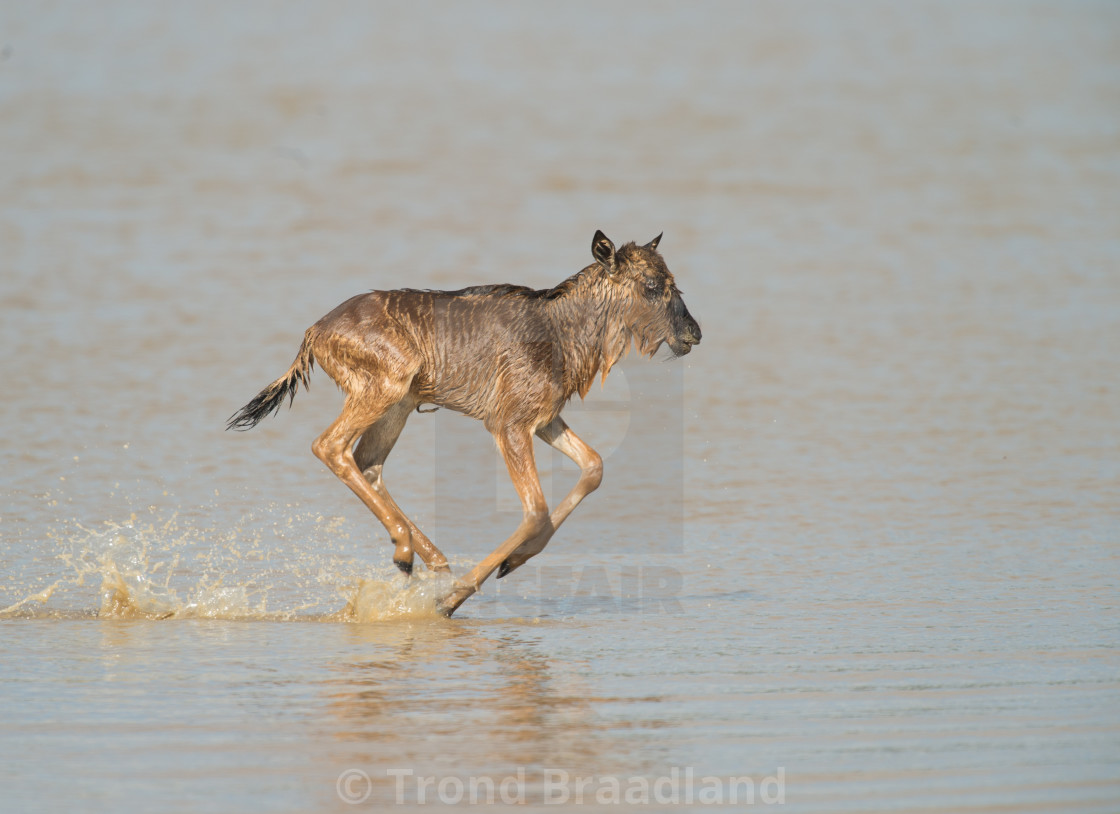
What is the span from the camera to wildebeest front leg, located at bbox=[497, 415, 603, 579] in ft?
29.5

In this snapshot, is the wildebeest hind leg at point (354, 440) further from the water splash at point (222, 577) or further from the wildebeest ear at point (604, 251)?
the wildebeest ear at point (604, 251)

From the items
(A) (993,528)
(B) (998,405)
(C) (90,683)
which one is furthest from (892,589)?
(B) (998,405)

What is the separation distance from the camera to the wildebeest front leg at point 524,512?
28.6 feet

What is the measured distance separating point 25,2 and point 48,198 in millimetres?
18184

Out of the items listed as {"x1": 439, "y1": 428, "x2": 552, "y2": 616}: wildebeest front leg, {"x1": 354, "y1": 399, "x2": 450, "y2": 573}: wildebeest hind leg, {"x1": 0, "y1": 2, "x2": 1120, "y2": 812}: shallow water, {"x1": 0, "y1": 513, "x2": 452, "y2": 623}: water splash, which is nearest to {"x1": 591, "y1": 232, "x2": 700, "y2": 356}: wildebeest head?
{"x1": 439, "y1": 428, "x2": 552, "y2": 616}: wildebeest front leg

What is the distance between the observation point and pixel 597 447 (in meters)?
13.2

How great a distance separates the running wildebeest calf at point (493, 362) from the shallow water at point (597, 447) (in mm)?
572

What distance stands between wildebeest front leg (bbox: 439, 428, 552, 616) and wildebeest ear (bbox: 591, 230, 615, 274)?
1064 millimetres

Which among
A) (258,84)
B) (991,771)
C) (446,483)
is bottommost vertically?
(991,771)

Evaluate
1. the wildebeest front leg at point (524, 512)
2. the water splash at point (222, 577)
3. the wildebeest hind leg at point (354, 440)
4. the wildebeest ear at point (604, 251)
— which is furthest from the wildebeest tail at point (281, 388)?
the wildebeest ear at point (604, 251)

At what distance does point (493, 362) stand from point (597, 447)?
13.5 feet

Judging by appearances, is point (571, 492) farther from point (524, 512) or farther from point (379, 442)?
point (379, 442)

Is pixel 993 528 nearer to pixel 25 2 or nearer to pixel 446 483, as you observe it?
pixel 446 483

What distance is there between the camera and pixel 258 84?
106 feet
